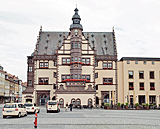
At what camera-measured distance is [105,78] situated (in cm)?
6631

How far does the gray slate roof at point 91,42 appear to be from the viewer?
68.4 meters

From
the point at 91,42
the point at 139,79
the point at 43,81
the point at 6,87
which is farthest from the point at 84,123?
the point at 6,87

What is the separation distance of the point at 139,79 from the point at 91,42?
16.4 meters

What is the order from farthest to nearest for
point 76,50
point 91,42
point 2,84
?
point 2,84 → point 91,42 → point 76,50

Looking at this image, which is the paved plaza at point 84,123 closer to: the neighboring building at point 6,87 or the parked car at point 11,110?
the parked car at point 11,110

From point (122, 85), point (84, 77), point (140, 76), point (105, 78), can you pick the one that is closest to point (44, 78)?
point (84, 77)

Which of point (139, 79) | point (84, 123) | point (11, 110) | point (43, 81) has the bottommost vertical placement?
point (84, 123)

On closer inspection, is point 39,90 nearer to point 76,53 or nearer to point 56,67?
point 56,67

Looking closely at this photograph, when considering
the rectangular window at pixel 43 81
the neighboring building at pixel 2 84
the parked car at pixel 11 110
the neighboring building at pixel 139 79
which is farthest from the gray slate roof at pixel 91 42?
the parked car at pixel 11 110

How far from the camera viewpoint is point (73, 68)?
63062mm

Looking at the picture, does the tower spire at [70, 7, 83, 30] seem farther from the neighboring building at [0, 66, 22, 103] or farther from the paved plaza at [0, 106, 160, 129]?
the neighboring building at [0, 66, 22, 103]

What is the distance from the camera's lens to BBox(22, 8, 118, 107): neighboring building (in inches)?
2493

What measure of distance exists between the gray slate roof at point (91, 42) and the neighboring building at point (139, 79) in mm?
5745

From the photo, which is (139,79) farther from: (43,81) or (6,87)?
(6,87)
